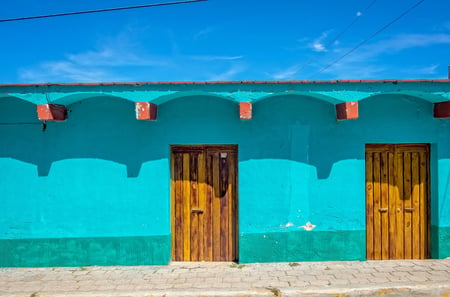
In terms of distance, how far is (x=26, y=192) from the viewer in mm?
4957

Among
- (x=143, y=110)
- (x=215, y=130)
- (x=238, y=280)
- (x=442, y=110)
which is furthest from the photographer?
(x=215, y=130)

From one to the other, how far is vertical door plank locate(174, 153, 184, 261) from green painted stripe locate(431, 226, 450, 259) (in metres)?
4.29

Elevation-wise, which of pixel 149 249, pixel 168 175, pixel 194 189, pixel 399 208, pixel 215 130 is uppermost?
pixel 215 130

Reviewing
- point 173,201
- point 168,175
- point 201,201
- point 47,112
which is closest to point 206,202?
point 201,201

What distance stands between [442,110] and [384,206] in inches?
71.7

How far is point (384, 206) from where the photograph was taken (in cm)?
517

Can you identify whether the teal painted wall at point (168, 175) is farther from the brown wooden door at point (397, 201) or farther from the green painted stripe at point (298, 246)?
the brown wooden door at point (397, 201)

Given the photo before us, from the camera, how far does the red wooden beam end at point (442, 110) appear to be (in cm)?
478

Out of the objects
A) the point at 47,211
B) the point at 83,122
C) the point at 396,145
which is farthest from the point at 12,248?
the point at 396,145

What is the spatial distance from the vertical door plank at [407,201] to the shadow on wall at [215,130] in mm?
418

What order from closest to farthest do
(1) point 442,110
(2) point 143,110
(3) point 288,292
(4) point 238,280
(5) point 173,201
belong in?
1. (3) point 288,292
2. (4) point 238,280
3. (2) point 143,110
4. (1) point 442,110
5. (5) point 173,201

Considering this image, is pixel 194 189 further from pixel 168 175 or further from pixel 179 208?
pixel 168 175

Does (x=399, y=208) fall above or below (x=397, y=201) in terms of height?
below

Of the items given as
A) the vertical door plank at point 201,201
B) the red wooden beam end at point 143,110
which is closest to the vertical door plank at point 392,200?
the vertical door plank at point 201,201
